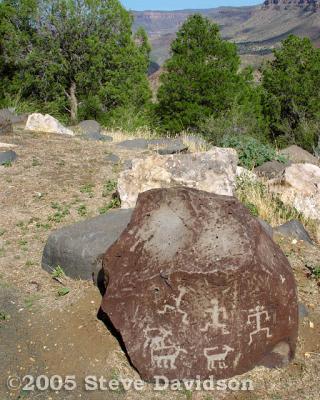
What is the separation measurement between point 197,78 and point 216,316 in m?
16.3

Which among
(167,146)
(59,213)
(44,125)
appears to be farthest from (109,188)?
(44,125)

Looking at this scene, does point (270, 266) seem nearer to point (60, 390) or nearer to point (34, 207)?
point (60, 390)

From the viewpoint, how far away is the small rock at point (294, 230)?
19.5ft

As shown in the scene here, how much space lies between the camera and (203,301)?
3.58 metres

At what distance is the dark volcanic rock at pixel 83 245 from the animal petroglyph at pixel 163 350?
1199mm

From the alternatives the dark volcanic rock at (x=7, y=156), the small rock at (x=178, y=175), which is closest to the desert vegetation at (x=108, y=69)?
the dark volcanic rock at (x=7, y=156)

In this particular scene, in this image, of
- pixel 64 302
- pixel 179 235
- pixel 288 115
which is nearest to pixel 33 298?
pixel 64 302

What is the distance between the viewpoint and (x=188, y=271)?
A: 354cm

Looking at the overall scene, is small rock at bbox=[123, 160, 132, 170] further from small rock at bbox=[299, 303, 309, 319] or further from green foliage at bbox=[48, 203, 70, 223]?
small rock at bbox=[299, 303, 309, 319]

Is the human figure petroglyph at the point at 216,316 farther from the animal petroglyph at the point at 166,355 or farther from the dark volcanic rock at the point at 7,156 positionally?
the dark volcanic rock at the point at 7,156

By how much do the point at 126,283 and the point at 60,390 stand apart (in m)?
0.86

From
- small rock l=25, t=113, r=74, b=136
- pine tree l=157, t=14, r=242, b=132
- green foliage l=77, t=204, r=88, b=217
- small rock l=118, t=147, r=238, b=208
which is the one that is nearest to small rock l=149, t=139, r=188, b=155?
small rock l=25, t=113, r=74, b=136

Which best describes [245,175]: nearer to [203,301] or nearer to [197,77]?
[203,301]

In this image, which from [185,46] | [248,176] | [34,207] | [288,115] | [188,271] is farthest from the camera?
[288,115]
